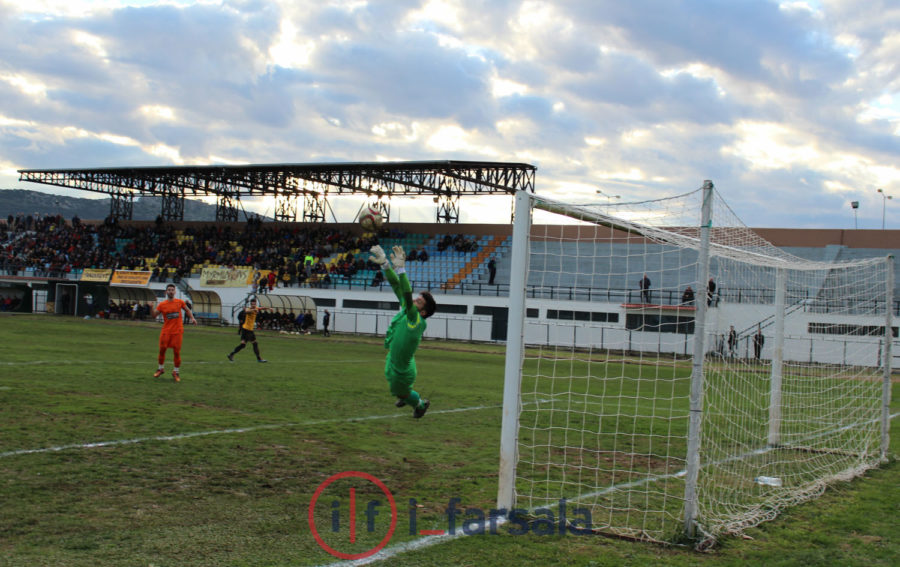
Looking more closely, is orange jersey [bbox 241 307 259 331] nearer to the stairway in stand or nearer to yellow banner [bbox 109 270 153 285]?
the stairway in stand

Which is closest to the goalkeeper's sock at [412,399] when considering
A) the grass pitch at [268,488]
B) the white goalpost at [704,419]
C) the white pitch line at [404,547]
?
the grass pitch at [268,488]

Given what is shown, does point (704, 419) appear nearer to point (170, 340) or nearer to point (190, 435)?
point (190, 435)

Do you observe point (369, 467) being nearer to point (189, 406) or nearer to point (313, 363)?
point (189, 406)

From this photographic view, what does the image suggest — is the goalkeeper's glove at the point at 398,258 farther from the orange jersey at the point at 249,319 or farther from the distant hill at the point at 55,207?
the distant hill at the point at 55,207

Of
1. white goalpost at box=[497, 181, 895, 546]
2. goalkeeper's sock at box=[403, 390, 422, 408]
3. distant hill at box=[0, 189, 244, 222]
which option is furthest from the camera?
distant hill at box=[0, 189, 244, 222]

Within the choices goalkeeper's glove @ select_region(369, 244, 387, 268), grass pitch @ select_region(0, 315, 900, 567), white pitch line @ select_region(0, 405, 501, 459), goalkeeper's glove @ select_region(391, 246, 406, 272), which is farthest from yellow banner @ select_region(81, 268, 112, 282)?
goalkeeper's glove @ select_region(369, 244, 387, 268)

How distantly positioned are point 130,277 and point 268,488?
4603cm

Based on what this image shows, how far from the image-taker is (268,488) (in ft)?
22.6

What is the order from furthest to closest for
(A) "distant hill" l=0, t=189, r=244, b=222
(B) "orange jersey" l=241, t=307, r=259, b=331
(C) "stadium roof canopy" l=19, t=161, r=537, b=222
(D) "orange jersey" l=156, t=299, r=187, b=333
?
1. (A) "distant hill" l=0, t=189, r=244, b=222
2. (C) "stadium roof canopy" l=19, t=161, r=537, b=222
3. (B) "orange jersey" l=241, t=307, r=259, b=331
4. (D) "orange jersey" l=156, t=299, r=187, b=333

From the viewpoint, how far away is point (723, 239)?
9.48 meters

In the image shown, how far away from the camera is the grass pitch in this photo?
5289 mm

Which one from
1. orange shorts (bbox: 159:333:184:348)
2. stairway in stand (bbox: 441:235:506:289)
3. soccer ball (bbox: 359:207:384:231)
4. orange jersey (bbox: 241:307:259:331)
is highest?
stairway in stand (bbox: 441:235:506:289)

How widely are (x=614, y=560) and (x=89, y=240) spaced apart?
203 ft

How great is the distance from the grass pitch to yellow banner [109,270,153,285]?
3643cm
